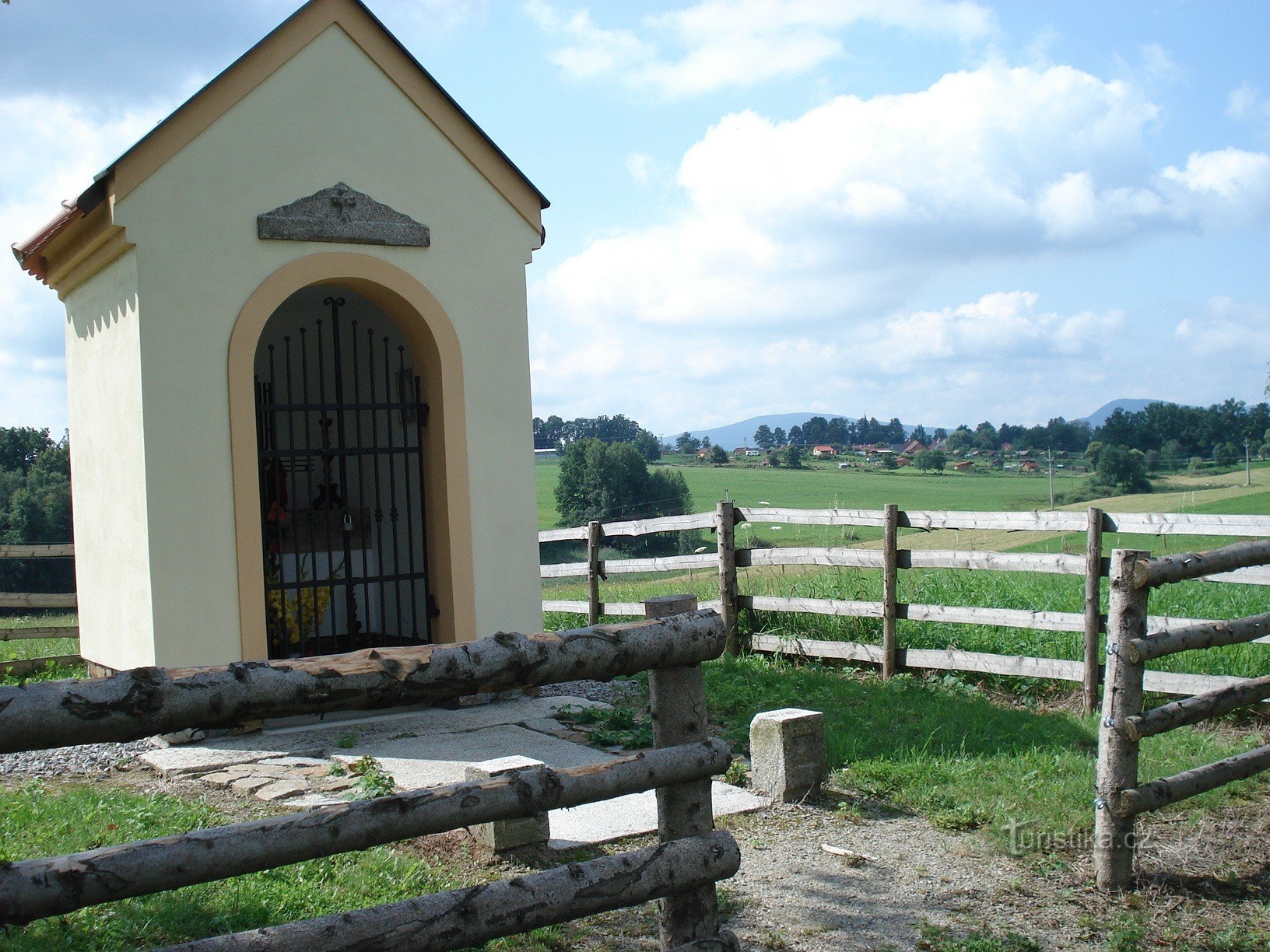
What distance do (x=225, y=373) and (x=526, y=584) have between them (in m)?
2.68

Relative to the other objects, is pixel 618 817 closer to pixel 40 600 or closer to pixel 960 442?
pixel 40 600

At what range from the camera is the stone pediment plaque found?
24.2ft

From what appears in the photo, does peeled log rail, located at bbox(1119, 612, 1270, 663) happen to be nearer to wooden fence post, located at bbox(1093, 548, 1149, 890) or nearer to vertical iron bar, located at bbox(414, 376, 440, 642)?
wooden fence post, located at bbox(1093, 548, 1149, 890)

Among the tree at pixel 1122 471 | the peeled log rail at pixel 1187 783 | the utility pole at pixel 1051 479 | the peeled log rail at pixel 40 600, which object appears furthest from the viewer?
the tree at pixel 1122 471

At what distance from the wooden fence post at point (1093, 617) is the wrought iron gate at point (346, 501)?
4.87 m

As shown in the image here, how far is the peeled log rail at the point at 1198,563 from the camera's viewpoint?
4.26 m

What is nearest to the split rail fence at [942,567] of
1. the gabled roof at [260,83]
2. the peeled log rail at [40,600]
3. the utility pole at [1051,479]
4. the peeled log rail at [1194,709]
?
the peeled log rail at [1194,709]

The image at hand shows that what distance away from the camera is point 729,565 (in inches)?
399

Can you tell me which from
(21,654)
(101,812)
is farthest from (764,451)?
(101,812)

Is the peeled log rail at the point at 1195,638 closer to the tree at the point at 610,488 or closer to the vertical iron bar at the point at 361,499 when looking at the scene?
the vertical iron bar at the point at 361,499

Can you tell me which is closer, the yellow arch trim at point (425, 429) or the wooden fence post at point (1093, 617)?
the yellow arch trim at point (425, 429)

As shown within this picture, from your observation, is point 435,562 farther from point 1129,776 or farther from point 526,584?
point 1129,776

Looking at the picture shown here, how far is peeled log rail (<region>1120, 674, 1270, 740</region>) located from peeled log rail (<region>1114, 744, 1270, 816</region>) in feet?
0.68

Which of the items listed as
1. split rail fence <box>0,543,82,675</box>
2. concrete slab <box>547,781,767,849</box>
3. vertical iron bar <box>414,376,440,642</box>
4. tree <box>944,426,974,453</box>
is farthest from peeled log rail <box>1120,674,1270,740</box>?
tree <box>944,426,974,453</box>
